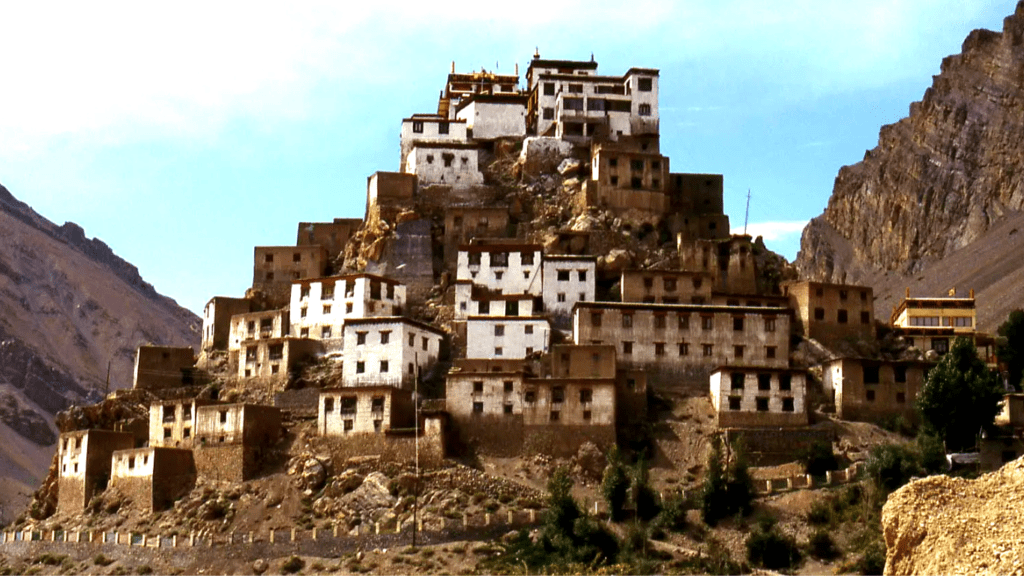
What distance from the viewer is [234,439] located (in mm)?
61219

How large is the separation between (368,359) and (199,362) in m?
11.8

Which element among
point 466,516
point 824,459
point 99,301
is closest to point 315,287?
point 466,516

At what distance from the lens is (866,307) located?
224ft

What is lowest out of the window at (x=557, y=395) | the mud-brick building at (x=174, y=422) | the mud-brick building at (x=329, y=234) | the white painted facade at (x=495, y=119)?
the mud-brick building at (x=174, y=422)

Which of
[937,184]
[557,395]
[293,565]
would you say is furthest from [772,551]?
[937,184]

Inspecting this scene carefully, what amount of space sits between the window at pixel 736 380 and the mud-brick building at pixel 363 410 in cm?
1252

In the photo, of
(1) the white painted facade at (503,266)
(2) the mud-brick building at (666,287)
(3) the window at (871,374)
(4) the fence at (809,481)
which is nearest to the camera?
(4) the fence at (809,481)

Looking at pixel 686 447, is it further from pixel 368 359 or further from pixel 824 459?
pixel 368 359

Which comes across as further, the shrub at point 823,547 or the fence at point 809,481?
the fence at point 809,481

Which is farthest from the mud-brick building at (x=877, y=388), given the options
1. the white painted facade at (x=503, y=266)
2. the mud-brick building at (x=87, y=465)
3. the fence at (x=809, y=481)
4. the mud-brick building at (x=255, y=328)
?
the mud-brick building at (x=87, y=465)

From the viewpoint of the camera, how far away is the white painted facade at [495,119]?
79625 mm

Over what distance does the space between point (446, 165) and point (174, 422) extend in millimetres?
20240

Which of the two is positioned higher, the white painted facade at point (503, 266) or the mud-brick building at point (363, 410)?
the white painted facade at point (503, 266)

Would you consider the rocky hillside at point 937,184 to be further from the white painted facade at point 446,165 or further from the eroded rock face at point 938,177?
the white painted facade at point 446,165
